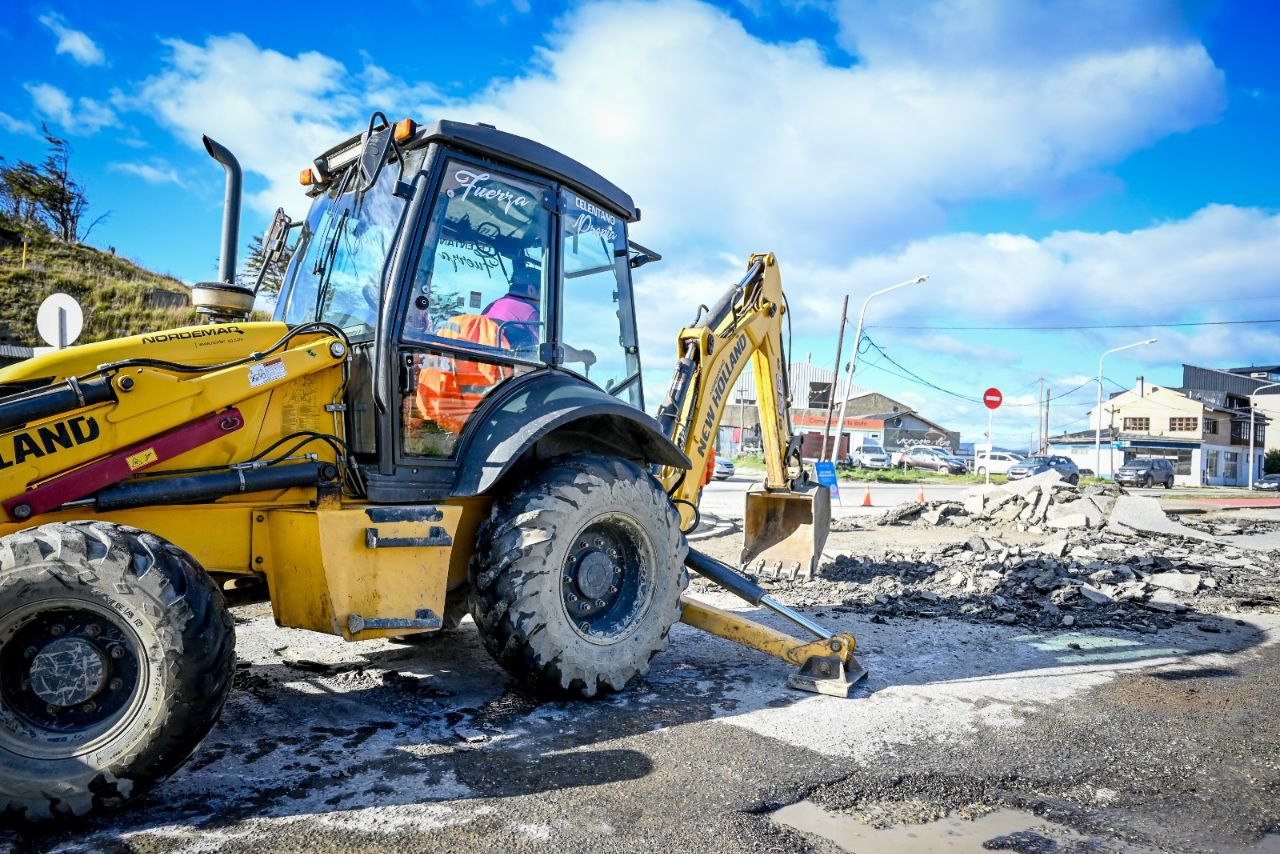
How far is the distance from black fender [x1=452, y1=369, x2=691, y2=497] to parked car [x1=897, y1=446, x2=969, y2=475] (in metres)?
43.0

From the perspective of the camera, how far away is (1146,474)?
40531mm

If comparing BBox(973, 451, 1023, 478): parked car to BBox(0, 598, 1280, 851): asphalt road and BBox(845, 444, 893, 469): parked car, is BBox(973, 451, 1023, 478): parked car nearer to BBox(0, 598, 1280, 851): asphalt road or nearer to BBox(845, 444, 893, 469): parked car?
BBox(845, 444, 893, 469): parked car

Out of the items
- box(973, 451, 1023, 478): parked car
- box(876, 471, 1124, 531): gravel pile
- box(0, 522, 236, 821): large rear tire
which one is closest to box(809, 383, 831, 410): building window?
box(973, 451, 1023, 478): parked car

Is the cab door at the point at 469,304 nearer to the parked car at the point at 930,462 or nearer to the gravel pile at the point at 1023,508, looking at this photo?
the gravel pile at the point at 1023,508

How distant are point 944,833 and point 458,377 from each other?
283 centimetres

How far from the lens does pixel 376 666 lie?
5012 millimetres

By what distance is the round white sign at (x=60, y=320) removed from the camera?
24.9 ft


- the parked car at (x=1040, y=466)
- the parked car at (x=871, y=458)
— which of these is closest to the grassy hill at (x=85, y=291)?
the parked car at (x=1040, y=466)

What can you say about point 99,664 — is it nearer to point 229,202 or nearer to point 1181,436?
point 229,202

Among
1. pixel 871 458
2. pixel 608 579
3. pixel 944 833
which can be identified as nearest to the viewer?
pixel 944 833

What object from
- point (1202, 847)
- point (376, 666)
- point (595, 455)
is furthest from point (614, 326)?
point (1202, 847)

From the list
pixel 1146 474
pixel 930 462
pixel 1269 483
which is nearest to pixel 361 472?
pixel 1146 474

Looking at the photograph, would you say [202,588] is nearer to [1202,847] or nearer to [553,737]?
[553,737]

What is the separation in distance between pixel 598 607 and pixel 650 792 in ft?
4.56
